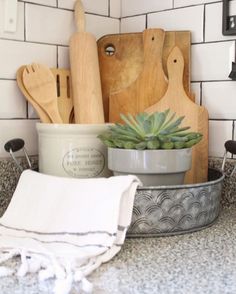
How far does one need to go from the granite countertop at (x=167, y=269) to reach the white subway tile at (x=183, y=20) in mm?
443

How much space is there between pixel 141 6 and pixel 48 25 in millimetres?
231

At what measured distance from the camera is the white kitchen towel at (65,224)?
625 mm

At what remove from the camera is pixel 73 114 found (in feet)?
3.37

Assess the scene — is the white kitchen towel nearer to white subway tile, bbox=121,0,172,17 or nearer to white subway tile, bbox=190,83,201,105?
white subway tile, bbox=190,83,201,105

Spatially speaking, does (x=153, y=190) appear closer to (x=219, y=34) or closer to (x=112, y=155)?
(x=112, y=155)

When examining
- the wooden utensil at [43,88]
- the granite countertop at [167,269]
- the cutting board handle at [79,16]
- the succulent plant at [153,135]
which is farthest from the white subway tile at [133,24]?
the granite countertop at [167,269]

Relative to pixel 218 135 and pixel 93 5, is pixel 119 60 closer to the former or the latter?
pixel 93 5

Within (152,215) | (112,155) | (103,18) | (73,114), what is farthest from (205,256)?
(103,18)

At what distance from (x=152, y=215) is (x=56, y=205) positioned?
6.0 inches

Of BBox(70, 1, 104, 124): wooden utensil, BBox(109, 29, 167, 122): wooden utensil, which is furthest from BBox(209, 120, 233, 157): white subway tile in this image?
BBox(70, 1, 104, 124): wooden utensil

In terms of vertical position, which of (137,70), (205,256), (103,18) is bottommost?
(205,256)

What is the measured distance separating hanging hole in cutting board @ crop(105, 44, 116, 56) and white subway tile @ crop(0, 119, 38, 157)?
23 cm

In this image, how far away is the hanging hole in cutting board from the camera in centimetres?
109

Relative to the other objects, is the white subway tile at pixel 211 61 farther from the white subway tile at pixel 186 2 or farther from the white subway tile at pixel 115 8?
the white subway tile at pixel 115 8
